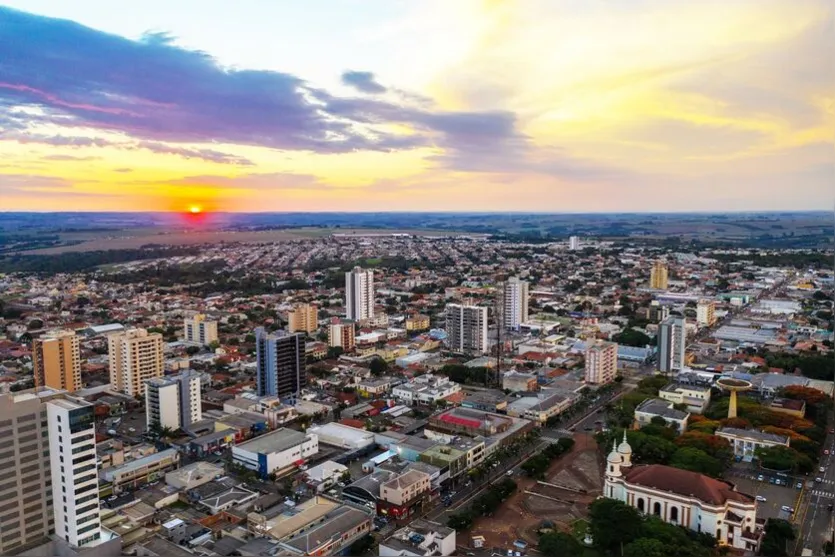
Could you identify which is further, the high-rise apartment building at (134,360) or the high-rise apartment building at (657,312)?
the high-rise apartment building at (657,312)

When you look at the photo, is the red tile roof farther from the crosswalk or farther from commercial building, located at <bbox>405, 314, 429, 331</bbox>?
commercial building, located at <bbox>405, 314, 429, 331</bbox>

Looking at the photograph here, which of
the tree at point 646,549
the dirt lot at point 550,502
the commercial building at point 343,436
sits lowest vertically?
the dirt lot at point 550,502

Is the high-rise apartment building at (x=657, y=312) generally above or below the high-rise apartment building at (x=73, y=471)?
below

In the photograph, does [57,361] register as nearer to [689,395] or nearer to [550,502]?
[550,502]

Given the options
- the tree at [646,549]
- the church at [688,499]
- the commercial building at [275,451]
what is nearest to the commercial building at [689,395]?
the church at [688,499]

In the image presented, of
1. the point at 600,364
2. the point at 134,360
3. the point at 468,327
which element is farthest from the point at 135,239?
the point at 600,364

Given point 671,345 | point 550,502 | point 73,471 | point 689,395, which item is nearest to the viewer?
point 73,471

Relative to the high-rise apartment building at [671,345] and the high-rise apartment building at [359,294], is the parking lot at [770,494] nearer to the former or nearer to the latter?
the high-rise apartment building at [671,345]
